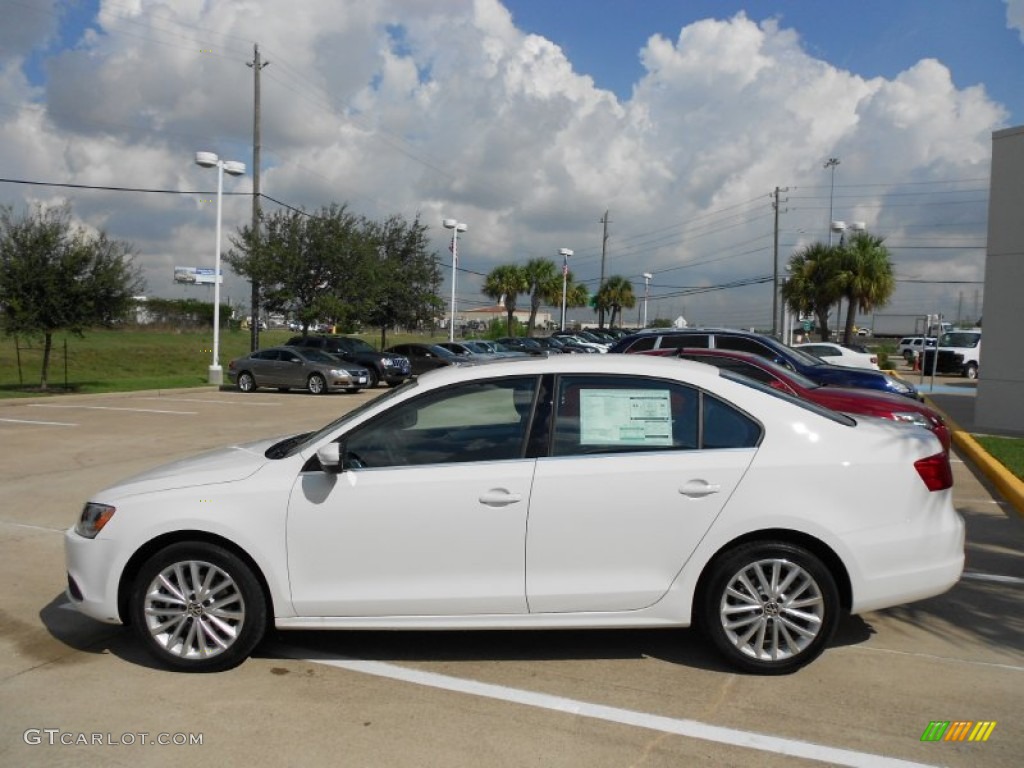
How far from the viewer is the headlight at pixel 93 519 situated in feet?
15.1

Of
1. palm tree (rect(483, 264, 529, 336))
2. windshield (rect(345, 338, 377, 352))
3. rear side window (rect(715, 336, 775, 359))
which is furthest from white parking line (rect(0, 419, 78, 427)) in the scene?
palm tree (rect(483, 264, 529, 336))

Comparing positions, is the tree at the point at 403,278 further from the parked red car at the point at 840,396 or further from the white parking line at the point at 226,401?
the parked red car at the point at 840,396

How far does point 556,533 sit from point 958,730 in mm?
2053

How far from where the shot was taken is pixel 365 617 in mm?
4484

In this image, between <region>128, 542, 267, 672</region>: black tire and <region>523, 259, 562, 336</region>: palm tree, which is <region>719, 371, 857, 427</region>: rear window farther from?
<region>523, 259, 562, 336</region>: palm tree

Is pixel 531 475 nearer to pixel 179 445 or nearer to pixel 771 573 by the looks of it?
pixel 771 573

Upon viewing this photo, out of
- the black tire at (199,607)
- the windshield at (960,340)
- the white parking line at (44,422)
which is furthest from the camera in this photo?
the windshield at (960,340)

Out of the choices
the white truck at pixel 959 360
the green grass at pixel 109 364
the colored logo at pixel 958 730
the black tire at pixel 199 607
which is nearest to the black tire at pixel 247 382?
the green grass at pixel 109 364

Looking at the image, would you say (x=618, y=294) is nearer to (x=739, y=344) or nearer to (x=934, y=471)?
(x=739, y=344)

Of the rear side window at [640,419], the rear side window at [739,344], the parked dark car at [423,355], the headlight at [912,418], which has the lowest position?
the headlight at [912,418]

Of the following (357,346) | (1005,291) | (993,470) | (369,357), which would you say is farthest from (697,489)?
(357,346)

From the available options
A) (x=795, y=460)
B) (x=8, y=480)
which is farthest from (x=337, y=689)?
(x=8, y=480)

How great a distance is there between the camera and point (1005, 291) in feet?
49.2

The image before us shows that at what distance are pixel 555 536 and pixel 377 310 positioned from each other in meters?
34.1
